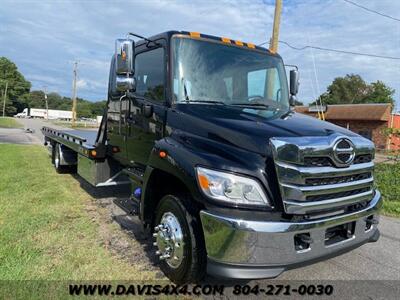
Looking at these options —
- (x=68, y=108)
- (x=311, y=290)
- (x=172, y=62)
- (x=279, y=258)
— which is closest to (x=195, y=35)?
(x=172, y=62)

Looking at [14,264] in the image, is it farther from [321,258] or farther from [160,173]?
[321,258]

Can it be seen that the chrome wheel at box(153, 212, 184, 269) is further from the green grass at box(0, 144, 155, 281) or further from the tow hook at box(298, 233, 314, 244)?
the tow hook at box(298, 233, 314, 244)

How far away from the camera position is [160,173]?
12.8ft

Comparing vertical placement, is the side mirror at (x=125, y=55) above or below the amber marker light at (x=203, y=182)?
above

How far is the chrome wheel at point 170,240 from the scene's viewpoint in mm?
3521

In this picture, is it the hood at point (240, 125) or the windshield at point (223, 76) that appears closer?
the hood at point (240, 125)

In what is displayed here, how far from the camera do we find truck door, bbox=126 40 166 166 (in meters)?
4.33

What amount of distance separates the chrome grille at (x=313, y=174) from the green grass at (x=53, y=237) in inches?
69.9

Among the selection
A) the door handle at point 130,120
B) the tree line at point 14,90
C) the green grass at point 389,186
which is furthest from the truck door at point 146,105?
the tree line at point 14,90

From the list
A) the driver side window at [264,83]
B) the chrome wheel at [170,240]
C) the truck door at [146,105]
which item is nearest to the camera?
the chrome wheel at [170,240]

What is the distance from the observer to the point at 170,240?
363cm

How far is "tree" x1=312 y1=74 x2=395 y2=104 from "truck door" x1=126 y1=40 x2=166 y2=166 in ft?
221

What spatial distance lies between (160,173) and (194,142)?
54 centimetres

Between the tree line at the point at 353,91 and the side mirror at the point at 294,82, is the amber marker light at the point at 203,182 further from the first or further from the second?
the tree line at the point at 353,91
